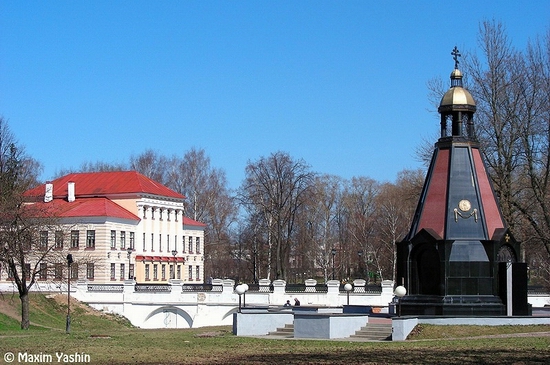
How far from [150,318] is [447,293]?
1223 inches

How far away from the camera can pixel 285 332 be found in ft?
97.2

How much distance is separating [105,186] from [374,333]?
56.7 m

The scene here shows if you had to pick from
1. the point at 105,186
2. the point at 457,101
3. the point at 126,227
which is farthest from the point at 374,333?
the point at 105,186

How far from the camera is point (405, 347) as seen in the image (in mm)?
23641

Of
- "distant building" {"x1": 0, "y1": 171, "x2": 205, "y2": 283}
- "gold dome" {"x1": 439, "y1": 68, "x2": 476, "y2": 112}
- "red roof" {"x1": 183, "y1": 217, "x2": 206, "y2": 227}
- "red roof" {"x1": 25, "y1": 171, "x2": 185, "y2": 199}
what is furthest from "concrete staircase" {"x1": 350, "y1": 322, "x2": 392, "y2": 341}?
"red roof" {"x1": 183, "y1": 217, "x2": 206, "y2": 227}

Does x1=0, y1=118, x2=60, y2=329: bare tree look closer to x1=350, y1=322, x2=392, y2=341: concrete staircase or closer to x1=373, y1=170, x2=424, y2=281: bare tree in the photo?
x1=350, y1=322, x2=392, y2=341: concrete staircase

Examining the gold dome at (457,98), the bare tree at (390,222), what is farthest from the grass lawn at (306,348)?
the bare tree at (390,222)

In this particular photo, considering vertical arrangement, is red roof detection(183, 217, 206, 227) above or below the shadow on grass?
above

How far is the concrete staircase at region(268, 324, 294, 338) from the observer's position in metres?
29.2

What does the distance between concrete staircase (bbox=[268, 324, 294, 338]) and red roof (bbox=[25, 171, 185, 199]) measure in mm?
51983

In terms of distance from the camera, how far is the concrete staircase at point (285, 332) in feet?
95.9

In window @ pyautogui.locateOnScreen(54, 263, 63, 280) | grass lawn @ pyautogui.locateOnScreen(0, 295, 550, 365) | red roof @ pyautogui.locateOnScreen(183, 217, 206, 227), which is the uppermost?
red roof @ pyautogui.locateOnScreen(183, 217, 206, 227)

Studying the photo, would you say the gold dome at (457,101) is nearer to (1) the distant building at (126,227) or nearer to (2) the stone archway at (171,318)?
(2) the stone archway at (171,318)

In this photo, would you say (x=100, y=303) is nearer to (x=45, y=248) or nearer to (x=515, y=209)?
(x=45, y=248)
